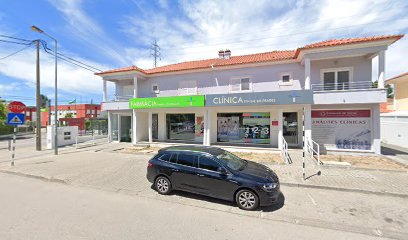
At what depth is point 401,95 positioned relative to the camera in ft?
57.6

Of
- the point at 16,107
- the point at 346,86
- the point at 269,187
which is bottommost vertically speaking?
the point at 269,187

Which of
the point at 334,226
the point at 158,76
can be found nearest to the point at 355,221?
the point at 334,226

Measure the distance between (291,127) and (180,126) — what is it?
8.93 meters

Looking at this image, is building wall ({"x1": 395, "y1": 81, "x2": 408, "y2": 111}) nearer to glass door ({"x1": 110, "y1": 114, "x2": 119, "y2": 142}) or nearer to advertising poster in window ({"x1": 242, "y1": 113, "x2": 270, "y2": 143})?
advertising poster in window ({"x1": 242, "y1": 113, "x2": 270, "y2": 143})

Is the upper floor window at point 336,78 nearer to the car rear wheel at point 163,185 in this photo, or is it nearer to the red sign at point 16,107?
the car rear wheel at point 163,185

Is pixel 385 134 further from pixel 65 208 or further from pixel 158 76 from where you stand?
pixel 65 208

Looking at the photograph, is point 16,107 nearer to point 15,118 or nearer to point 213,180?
point 15,118

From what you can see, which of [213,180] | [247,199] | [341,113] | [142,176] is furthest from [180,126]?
[247,199]

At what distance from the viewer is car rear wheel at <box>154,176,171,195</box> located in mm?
5748

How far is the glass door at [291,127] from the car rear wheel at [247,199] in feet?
33.6

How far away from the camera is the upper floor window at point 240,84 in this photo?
1425cm

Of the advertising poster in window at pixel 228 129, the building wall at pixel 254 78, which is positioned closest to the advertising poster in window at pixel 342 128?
the building wall at pixel 254 78

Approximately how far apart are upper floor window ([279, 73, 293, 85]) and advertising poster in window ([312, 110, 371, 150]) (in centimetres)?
264

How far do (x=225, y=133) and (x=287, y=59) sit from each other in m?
6.93
